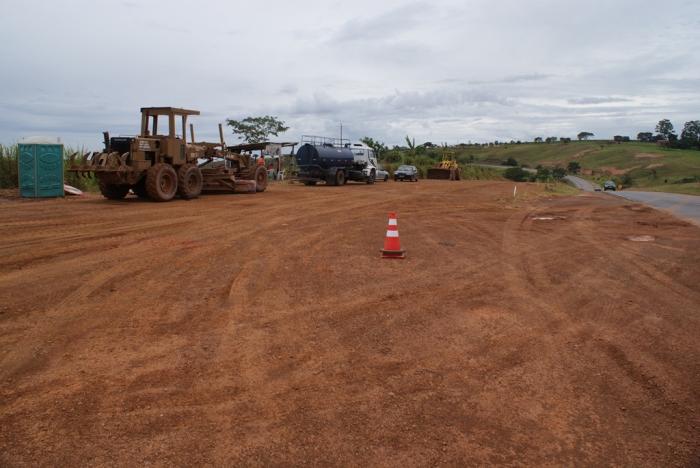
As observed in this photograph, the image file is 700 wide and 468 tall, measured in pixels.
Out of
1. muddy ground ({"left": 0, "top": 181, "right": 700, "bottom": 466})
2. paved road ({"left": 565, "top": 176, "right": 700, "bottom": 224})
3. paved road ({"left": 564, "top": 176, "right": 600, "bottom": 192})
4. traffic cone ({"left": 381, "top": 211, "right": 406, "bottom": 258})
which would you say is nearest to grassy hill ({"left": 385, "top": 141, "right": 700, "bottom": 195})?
paved road ({"left": 564, "top": 176, "right": 600, "bottom": 192})

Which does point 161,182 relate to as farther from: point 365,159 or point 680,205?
point 680,205

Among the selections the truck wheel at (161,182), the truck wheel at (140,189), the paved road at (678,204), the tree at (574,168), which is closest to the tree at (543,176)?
the paved road at (678,204)

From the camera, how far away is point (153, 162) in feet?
63.1

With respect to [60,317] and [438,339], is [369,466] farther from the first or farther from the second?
[60,317]

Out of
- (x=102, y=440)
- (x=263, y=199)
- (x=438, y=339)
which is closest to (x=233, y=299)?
(x=438, y=339)

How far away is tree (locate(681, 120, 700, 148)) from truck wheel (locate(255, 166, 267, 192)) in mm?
139248

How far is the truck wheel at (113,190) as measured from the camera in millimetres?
18875

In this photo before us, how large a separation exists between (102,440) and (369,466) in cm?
177

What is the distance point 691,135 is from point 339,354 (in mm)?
159465

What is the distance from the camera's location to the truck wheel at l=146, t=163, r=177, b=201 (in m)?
18.4

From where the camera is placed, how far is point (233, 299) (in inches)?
290

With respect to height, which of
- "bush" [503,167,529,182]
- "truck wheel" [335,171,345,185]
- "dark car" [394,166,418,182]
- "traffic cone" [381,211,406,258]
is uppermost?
"bush" [503,167,529,182]

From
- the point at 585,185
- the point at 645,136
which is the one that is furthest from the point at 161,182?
the point at 645,136

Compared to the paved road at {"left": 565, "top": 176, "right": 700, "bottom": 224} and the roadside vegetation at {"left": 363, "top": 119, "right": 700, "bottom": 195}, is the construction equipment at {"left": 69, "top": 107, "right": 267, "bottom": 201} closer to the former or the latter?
the paved road at {"left": 565, "top": 176, "right": 700, "bottom": 224}
